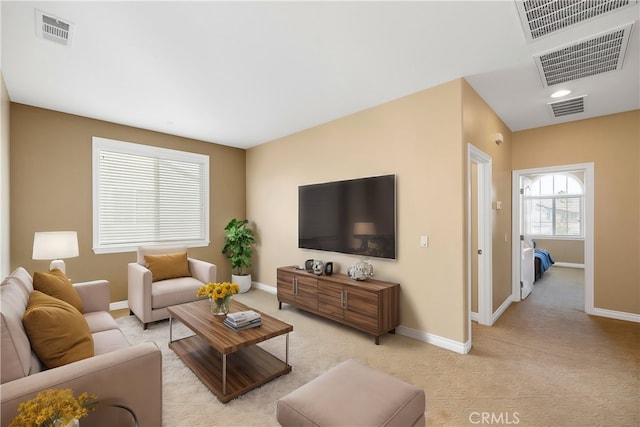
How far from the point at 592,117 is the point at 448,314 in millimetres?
3504

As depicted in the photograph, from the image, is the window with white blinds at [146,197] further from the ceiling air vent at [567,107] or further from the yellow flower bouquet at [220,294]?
the ceiling air vent at [567,107]

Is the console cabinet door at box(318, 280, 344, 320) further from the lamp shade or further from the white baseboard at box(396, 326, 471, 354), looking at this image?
the lamp shade

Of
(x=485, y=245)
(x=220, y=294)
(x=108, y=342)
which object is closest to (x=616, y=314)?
(x=485, y=245)

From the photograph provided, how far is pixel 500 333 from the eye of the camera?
340cm

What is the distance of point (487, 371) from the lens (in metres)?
2.56

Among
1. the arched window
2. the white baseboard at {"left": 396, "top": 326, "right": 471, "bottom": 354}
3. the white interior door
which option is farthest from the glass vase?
the arched window

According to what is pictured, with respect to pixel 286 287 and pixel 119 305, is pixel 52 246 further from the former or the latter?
pixel 286 287

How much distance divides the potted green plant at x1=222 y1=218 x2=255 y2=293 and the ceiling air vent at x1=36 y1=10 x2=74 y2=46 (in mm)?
3493

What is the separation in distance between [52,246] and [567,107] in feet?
20.2

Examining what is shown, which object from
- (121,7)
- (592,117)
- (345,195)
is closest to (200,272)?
(345,195)

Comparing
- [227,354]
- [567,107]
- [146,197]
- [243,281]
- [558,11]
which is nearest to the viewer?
[558,11]

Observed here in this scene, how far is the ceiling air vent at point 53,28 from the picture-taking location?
209 cm

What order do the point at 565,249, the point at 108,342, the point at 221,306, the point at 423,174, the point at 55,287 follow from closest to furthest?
the point at 108,342 → the point at 55,287 → the point at 221,306 → the point at 423,174 → the point at 565,249

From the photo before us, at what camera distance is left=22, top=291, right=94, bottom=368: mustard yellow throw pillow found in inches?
60.6
